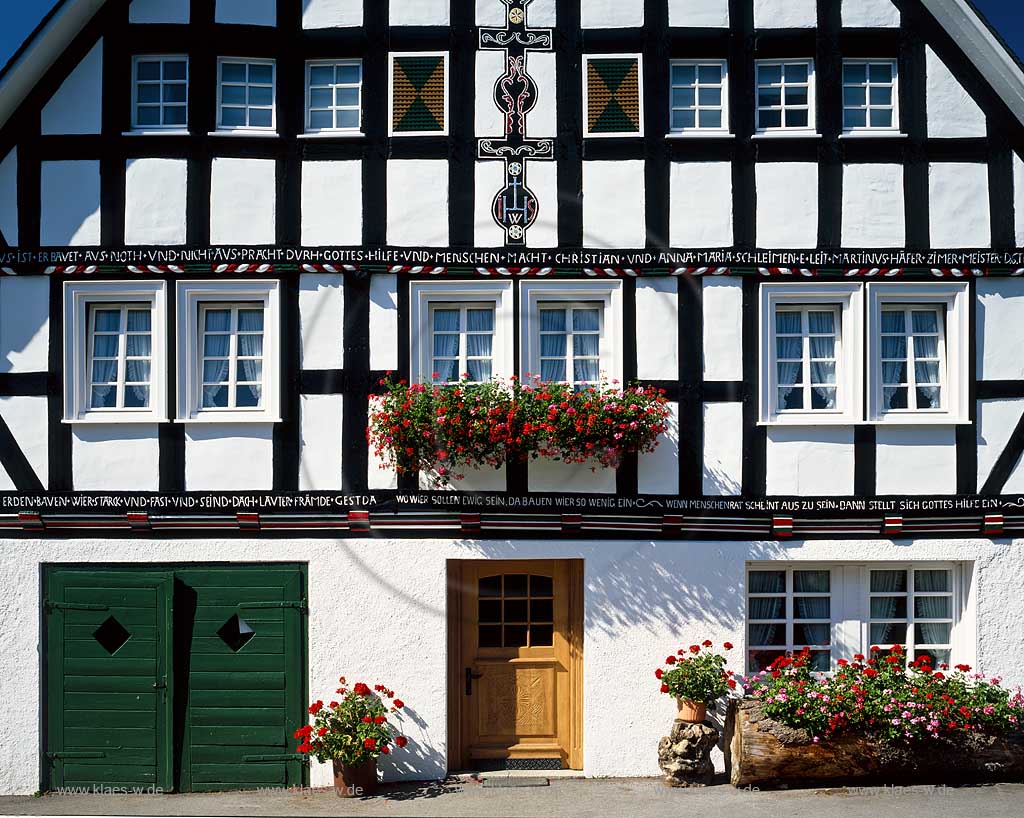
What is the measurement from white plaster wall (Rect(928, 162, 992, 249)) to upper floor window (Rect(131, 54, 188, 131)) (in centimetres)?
770

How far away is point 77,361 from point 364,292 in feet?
9.74

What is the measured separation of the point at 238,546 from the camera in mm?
9727

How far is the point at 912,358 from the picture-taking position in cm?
996

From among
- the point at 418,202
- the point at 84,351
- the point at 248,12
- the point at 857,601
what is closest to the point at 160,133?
the point at 248,12

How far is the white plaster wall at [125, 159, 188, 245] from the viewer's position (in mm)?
9805

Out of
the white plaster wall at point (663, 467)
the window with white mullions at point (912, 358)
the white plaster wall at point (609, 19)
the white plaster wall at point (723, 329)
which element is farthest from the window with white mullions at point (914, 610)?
the white plaster wall at point (609, 19)

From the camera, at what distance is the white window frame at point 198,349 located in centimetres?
→ 970

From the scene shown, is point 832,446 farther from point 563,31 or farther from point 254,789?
point 254,789

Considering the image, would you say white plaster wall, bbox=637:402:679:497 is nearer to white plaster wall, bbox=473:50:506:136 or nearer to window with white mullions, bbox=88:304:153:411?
white plaster wall, bbox=473:50:506:136

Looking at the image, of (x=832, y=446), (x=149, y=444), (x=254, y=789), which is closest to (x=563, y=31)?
(x=832, y=446)

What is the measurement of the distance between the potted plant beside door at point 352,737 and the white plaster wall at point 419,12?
6.66 meters

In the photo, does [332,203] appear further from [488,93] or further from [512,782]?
[512,782]

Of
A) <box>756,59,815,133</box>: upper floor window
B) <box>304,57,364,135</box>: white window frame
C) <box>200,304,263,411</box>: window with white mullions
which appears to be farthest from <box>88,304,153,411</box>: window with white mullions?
<box>756,59,815,133</box>: upper floor window

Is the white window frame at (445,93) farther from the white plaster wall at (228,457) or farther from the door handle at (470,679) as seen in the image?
the door handle at (470,679)
